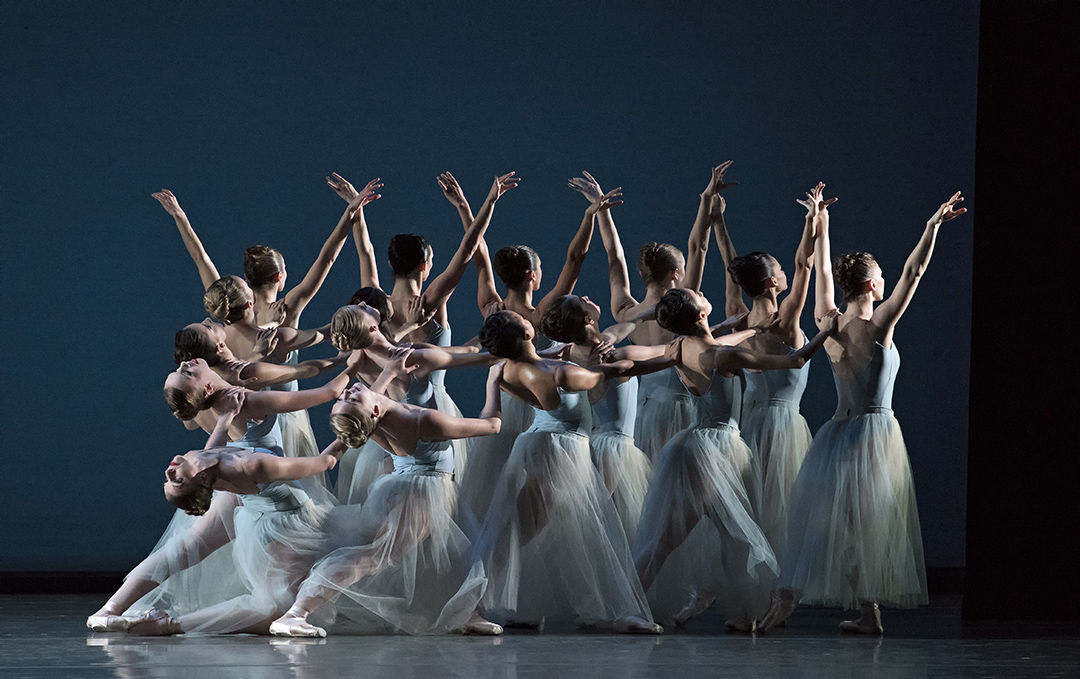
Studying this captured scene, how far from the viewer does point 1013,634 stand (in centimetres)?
420

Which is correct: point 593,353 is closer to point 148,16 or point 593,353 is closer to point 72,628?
point 72,628

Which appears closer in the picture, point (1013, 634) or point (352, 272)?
point (1013, 634)

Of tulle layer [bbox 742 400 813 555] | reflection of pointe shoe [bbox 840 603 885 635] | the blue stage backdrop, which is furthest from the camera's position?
the blue stage backdrop

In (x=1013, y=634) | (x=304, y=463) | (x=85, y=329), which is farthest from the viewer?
(x=85, y=329)

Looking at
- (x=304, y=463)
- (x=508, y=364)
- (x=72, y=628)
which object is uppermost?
(x=508, y=364)

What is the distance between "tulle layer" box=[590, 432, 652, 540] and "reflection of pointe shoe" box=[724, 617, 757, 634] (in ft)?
1.62

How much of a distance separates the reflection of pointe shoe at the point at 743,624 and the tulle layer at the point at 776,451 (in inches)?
19.3

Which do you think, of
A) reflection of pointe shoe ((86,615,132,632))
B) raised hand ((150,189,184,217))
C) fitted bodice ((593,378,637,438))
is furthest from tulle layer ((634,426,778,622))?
raised hand ((150,189,184,217))

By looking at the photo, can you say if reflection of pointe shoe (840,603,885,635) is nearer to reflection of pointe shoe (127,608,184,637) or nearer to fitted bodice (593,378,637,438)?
fitted bodice (593,378,637,438)

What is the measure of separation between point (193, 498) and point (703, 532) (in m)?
1.76

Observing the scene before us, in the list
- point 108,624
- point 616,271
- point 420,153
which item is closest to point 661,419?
point 616,271

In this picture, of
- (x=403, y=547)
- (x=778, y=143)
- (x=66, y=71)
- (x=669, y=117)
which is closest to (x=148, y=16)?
(x=66, y=71)

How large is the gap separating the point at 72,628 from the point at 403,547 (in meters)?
1.17

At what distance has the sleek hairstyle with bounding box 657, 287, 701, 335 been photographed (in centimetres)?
426
